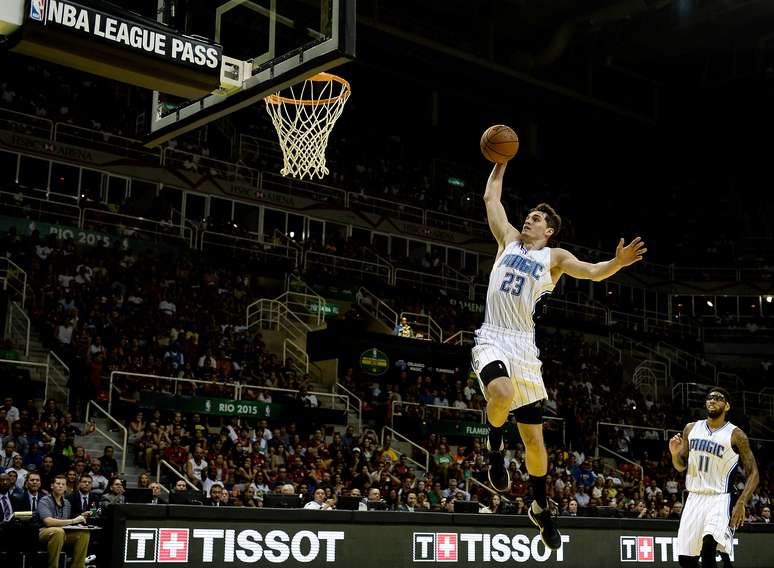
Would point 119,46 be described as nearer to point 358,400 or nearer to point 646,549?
point 646,549

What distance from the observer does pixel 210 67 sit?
31.7 ft

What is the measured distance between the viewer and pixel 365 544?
36.9 ft

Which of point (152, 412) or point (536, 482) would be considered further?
point (152, 412)

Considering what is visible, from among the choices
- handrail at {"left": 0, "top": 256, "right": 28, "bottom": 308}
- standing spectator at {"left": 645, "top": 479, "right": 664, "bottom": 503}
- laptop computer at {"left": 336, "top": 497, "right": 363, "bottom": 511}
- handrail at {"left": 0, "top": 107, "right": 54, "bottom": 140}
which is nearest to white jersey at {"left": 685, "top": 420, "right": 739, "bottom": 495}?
laptop computer at {"left": 336, "top": 497, "right": 363, "bottom": 511}

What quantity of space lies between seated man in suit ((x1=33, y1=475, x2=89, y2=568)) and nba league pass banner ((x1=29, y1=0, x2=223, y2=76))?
5836mm

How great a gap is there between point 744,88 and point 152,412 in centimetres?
2793

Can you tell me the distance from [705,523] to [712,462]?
0.68m

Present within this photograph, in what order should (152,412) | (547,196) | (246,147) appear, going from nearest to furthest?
(152,412), (246,147), (547,196)

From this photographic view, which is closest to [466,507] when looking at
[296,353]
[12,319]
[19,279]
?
[12,319]

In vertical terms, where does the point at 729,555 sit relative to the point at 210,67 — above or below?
below

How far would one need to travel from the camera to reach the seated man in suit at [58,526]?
11367 mm

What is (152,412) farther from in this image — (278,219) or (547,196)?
(547,196)

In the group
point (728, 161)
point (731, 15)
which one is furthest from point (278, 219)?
point (728, 161)

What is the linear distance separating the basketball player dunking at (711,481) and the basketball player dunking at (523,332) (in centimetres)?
315
